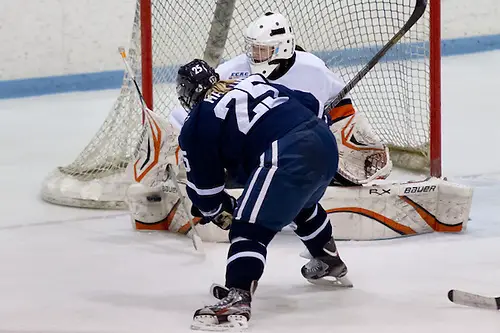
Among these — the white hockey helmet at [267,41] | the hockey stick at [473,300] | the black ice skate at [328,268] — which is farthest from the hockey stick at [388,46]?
the hockey stick at [473,300]

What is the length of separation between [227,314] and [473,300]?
0.74m

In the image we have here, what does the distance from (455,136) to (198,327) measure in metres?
3.43

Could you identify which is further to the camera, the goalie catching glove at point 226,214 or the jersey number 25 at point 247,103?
the goalie catching glove at point 226,214

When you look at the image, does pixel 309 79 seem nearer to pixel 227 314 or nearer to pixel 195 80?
pixel 195 80

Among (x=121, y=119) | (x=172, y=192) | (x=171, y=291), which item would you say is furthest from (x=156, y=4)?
(x=171, y=291)

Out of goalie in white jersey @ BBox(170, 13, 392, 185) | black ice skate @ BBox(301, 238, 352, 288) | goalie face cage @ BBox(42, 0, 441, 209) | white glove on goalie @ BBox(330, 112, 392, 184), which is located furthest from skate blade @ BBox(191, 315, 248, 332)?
goalie face cage @ BBox(42, 0, 441, 209)

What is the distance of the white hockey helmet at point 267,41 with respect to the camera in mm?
4121

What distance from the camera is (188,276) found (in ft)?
12.8

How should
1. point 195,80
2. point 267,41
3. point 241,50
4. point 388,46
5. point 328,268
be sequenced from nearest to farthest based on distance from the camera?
point 195,80
point 328,268
point 267,41
point 388,46
point 241,50

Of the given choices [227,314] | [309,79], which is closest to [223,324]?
[227,314]

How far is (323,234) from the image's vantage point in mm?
3670

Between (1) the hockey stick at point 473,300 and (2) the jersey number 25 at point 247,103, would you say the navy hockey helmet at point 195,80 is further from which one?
(1) the hockey stick at point 473,300

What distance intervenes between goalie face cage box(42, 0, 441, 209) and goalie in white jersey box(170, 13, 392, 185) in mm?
256

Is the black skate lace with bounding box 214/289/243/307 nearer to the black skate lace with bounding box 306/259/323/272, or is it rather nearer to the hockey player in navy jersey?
the hockey player in navy jersey
